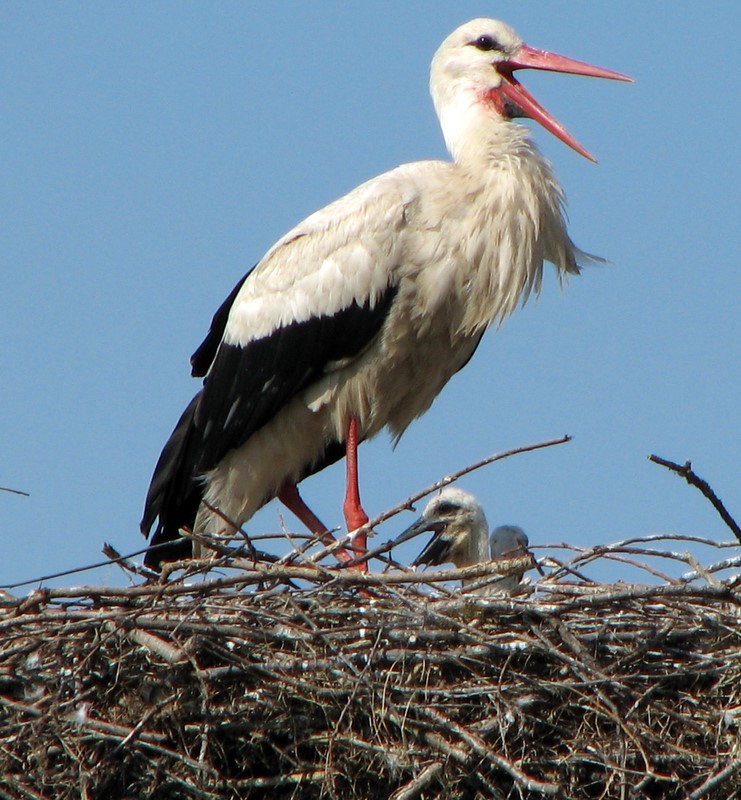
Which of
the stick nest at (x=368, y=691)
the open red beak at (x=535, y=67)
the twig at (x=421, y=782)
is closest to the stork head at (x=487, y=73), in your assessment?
the open red beak at (x=535, y=67)

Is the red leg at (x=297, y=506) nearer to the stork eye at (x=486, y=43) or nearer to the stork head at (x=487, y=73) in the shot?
the stork head at (x=487, y=73)

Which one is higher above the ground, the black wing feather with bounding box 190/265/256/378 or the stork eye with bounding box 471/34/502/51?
the stork eye with bounding box 471/34/502/51

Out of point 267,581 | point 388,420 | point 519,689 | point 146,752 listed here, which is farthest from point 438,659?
point 388,420

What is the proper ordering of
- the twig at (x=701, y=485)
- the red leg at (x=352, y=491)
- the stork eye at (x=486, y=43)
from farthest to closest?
1. the stork eye at (x=486, y=43)
2. the red leg at (x=352, y=491)
3. the twig at (x=701, y=485)

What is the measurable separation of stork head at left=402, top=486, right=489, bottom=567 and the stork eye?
1667mm

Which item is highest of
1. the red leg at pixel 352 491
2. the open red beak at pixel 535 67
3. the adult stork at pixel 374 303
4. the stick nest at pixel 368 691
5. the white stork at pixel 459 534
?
the open red beak at pixel 535 67

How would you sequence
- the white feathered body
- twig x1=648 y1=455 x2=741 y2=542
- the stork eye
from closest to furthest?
twig x1=648 y1=455 x2=741 y2=542, the white feathered body, the stork eye

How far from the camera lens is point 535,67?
255 inches

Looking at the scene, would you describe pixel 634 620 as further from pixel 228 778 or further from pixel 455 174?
pixel 455 174

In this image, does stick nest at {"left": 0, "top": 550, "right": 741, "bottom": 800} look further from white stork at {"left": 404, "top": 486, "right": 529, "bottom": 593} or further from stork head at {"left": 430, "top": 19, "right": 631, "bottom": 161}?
stork head at {"left": 430, "top": 19, "right": 631, "bottom": 161}

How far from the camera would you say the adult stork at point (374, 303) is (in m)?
6.00

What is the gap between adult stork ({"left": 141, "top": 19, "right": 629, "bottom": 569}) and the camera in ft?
19.7

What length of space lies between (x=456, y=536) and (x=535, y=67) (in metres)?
1.75

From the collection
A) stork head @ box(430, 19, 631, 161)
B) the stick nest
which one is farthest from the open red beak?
the stick nest
